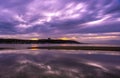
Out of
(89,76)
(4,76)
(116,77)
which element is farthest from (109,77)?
(4,76)

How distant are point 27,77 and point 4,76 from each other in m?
1.58

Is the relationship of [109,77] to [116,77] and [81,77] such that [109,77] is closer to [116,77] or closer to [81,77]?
[116,77]

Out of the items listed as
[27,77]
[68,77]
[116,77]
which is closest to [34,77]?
[27,77]

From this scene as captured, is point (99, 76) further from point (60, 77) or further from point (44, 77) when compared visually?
point (44, 77)

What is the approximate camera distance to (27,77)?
1193 centimetres

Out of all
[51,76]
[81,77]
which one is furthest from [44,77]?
[81,77]

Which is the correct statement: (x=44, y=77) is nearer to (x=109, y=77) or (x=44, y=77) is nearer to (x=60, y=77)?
(x=60, y=77)

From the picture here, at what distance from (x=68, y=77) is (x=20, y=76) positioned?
310 centimetres


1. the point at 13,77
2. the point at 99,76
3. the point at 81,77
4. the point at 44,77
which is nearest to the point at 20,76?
the point at 13,77

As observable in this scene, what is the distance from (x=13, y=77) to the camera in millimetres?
11969

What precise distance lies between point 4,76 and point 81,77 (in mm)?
4947

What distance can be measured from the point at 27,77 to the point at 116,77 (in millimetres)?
5588

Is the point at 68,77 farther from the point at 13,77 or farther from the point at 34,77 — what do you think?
the point at 13,77

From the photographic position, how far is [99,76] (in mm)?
12328
